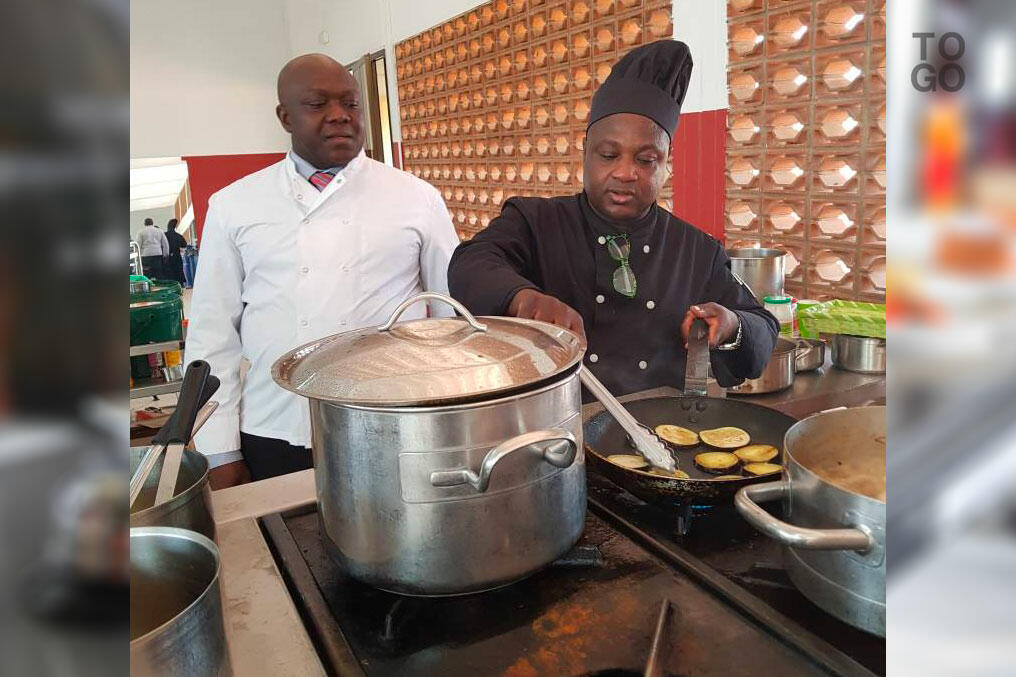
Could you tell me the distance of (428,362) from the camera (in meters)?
0.84

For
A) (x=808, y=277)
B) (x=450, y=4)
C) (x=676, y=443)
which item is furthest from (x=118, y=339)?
(x=450, y=4)

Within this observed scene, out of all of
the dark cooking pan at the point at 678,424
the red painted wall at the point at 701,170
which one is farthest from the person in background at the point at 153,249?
the dark cooking pan at the point at 678,424

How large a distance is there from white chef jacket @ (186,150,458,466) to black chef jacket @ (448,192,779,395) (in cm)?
42

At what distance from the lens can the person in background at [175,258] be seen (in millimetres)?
6074

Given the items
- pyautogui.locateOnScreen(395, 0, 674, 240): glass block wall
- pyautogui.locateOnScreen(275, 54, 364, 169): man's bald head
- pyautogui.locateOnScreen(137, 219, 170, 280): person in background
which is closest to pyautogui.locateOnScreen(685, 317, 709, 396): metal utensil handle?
pyautogui.locateOnScreen(275, 54, 364, 169): man's bald head

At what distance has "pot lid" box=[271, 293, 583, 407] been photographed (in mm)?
780

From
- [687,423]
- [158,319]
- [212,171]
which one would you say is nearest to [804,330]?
[687,423]

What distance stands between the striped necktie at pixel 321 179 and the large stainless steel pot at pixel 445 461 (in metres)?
1.44

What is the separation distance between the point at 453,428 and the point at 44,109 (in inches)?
25.8

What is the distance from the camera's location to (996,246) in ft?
0.59

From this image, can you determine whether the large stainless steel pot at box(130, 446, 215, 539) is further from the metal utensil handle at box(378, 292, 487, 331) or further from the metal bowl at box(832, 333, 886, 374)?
the metal bowl at box(832, 333, 886, 374)

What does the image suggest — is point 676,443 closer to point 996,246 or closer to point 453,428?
point 453,428

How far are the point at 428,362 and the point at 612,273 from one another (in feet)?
3.77

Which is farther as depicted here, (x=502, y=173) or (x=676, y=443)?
(x=502, y=173)
